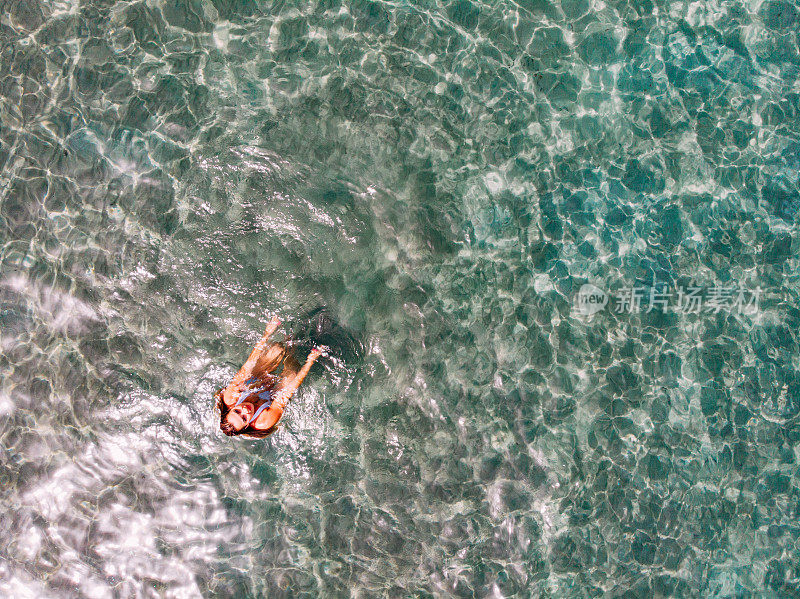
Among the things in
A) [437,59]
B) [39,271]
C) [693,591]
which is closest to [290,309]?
[39,271]

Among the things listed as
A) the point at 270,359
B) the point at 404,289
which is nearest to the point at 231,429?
the point at 270,359

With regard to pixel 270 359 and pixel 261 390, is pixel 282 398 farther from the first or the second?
pixel 270 359

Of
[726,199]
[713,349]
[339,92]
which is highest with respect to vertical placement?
[339,92]

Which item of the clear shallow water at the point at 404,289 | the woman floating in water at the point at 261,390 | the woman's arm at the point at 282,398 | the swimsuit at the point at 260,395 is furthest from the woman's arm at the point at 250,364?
the woman's arm at the point at 282,398

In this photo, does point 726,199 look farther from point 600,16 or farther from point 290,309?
point 290,309

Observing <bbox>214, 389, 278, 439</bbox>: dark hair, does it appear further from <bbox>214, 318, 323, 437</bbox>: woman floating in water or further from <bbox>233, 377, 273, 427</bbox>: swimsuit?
<bbox>233, 377, 273, 427</bbox>: swimsuit
